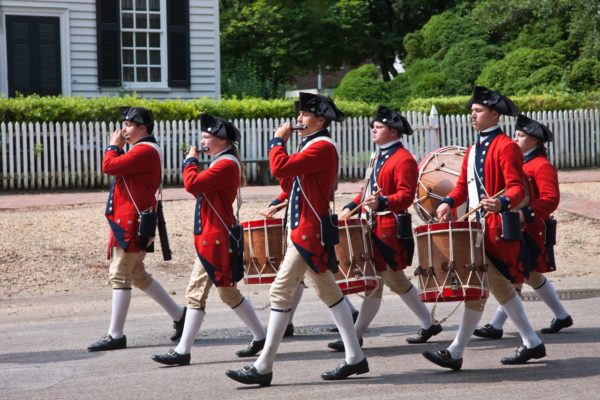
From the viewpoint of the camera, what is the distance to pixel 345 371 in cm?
726

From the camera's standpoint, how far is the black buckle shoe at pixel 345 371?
23.8 ft

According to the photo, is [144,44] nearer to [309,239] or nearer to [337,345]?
[337,345]

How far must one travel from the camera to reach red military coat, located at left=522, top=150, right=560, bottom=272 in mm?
8484

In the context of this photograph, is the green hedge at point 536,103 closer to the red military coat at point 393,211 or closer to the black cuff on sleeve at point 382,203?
the red military coat at point 393,211

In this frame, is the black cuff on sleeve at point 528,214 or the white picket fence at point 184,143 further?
the white picket fence at point 184,143

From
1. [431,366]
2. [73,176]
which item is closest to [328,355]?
[431,366]

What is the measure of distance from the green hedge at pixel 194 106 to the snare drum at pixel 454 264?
1265 centimetres

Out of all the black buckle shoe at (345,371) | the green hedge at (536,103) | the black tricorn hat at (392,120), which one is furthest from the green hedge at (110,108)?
the black buckle shoe at (345,371)

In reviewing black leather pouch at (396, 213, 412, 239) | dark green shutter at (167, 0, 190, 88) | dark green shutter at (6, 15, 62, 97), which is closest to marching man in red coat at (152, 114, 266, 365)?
black leather pouch at (396, 213, 412, 239)

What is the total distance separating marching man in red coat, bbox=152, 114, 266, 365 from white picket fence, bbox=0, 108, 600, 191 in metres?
11.2

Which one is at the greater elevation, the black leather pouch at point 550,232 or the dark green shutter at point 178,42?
the dark green shutter at point 178,42

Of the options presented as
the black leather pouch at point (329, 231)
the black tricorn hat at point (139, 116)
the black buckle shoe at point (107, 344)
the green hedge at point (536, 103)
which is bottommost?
the black buckle shoe at point (107, 344)

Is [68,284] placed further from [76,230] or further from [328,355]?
[328,355]

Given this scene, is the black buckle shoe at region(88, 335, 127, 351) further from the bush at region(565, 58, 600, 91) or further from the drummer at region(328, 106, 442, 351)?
the bush at region(565, 58, 600, 91)
